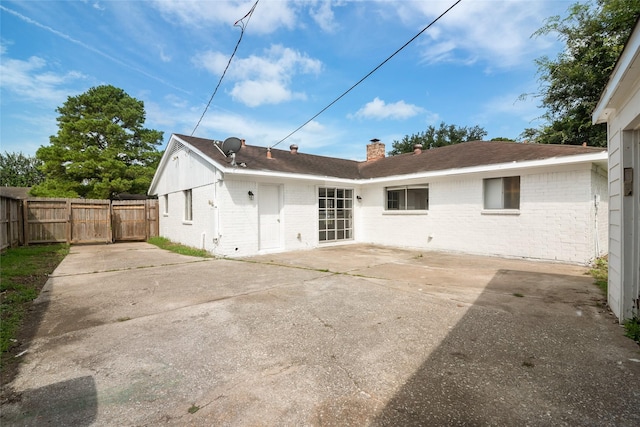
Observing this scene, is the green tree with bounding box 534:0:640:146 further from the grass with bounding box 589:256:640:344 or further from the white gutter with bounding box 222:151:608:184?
the grass with bounding box 589:256:640:344

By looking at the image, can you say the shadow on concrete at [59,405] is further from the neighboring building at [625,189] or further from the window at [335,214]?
the window at [335,214]

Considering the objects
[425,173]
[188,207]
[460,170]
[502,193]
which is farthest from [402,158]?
[188,207]

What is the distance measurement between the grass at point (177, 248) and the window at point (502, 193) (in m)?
9.10

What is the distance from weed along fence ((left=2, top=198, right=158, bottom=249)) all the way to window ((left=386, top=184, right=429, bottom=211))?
1180cm

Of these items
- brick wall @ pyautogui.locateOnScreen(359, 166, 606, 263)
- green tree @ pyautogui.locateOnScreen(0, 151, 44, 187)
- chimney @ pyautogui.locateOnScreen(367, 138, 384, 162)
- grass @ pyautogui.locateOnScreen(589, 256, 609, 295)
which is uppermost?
green tree @ pyautogui.locateOnScreen(0, 151, 44, 187)

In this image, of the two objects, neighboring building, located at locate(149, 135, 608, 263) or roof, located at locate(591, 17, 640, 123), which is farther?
neighboring building, located at locate(149, 135, 608, 263)

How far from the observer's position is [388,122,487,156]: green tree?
35500 mm

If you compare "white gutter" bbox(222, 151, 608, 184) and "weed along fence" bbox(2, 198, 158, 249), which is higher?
"white gutter" bbox(222, 151, 608, 184)

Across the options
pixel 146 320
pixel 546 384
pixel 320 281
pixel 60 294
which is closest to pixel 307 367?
pixel 546 384

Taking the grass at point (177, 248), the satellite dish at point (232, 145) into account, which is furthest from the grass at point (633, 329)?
the satellite dish at point (232, 145)

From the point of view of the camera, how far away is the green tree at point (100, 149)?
19.2 metres

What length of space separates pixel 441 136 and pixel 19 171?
62630mm

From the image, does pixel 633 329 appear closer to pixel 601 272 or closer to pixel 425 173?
pixel 601 272

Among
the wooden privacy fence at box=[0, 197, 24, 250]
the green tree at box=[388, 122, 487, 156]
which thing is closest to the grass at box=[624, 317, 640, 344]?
the wooden privacy fence at box=[0, 197, 24, 250]
